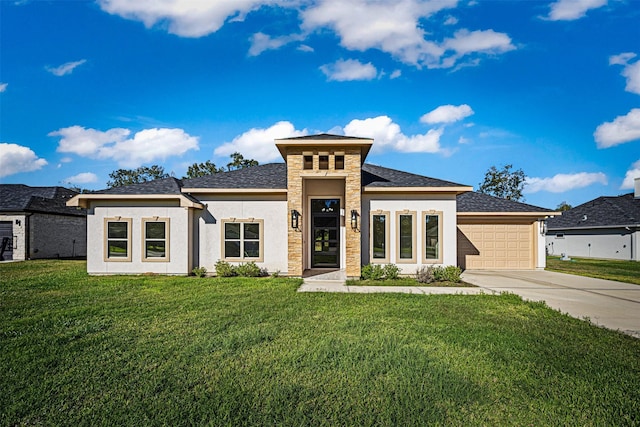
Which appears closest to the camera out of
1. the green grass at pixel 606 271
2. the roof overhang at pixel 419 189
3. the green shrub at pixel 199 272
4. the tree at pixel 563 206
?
the green shrub at pixel 199 272

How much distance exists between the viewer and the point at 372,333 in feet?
18.2

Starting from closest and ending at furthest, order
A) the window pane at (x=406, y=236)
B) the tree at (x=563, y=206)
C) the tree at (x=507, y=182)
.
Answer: the window pane at (x=406, y=236) → the tree at (x=507, y=182) → the tree at (x=563, y=206)

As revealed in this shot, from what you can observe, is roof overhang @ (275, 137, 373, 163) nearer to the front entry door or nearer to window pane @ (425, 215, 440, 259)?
the front entry door

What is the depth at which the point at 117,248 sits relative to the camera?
12.5 meters

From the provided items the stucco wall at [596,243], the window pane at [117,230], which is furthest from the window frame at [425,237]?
the stucco wall at [596,243]

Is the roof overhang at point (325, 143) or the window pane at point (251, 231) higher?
the roof overhang at point (325, 143)

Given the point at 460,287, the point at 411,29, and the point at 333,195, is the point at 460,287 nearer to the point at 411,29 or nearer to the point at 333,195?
the point at 333,195

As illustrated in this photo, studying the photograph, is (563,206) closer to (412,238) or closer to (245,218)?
(412,238)

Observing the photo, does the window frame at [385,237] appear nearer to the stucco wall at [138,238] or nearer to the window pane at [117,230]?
the stucco wall at [138,238]

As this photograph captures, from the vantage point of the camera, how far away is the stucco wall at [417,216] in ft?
40.5

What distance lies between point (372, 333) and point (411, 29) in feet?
40.6

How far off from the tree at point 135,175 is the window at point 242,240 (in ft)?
125

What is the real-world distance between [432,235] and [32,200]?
73.3ft

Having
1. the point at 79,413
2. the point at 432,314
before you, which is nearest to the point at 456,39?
the point at 432,314
